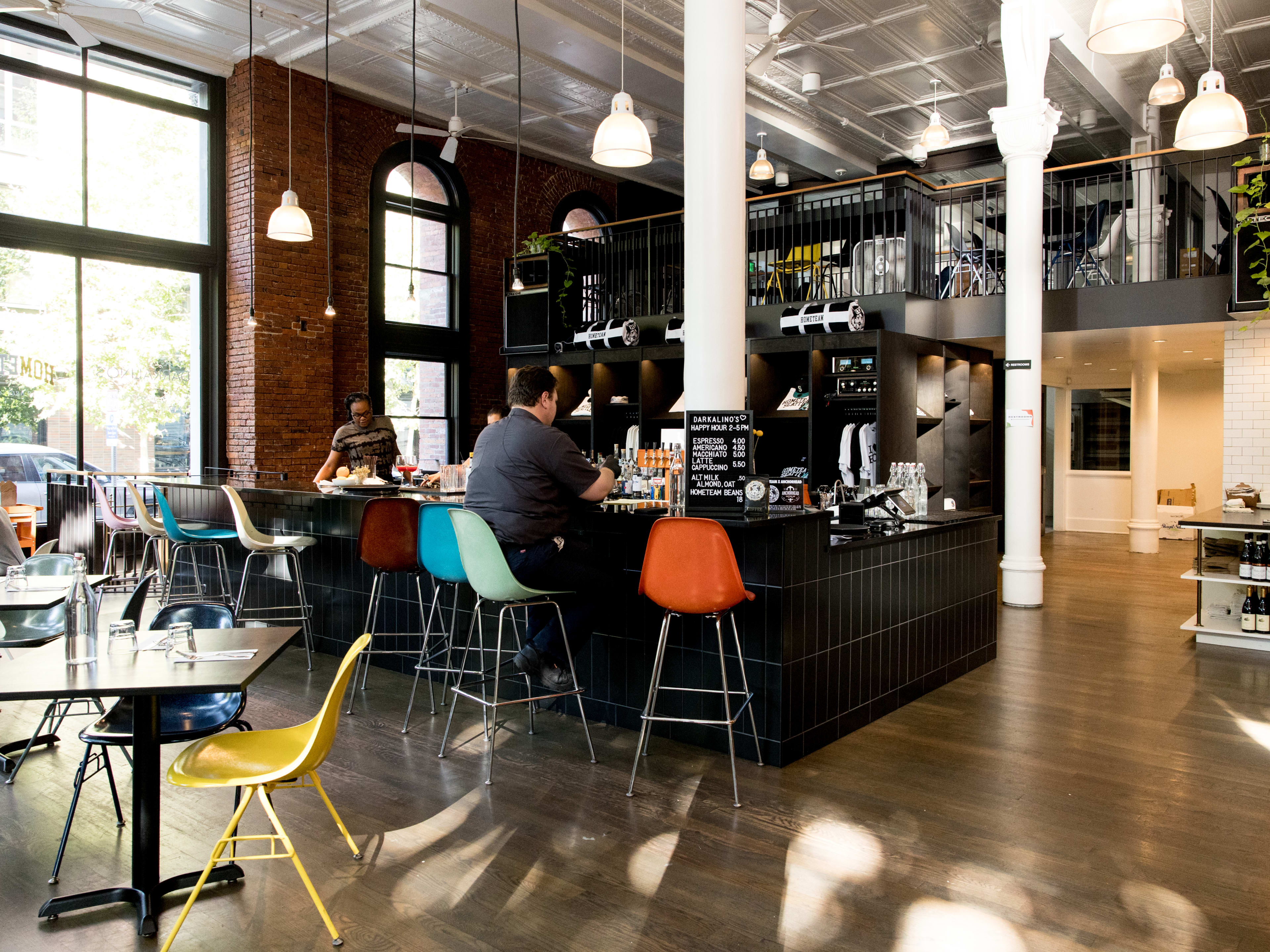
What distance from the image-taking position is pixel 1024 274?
8062 mm

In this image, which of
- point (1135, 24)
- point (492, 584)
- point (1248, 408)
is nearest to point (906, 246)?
point (1248, 408)

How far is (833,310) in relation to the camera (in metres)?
8.41

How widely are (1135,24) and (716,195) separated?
80.4 inches

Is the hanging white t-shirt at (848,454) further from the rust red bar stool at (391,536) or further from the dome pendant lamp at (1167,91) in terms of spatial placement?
Result: the rust red bar stool at (391,536)

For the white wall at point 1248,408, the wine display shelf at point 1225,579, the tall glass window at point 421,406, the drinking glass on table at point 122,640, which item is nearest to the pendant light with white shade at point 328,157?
the tall glass window at point 421,406

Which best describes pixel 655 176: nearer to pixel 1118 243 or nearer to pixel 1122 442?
pixel 1118 243

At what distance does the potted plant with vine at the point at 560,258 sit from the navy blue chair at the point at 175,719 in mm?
7633

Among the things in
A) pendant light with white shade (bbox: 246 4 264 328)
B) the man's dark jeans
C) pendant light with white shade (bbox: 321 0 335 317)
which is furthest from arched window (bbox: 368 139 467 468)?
the man's dark jeans

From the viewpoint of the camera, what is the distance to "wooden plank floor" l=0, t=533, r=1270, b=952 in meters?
2.66

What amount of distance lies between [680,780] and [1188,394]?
13523 millimetres

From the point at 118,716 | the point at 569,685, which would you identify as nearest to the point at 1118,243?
the point at 569,685

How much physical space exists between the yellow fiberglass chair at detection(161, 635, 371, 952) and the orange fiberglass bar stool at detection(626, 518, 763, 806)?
1388 millimetres

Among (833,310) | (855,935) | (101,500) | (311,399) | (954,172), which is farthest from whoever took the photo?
(954,172)

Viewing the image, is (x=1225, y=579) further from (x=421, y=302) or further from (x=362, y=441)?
(x=421, y=302)
